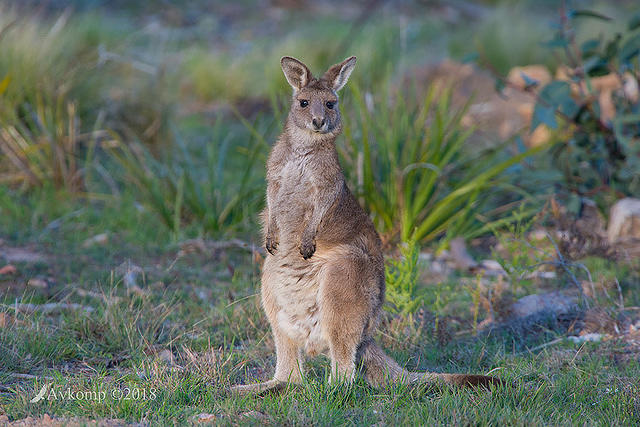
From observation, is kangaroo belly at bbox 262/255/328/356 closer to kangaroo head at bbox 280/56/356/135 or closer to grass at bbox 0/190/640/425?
grass at bbox 0/190/640/425

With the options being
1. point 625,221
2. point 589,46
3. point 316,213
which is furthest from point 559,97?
point 316,213

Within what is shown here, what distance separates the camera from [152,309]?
14.3 ft

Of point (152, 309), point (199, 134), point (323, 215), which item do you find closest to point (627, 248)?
point (323, 215)

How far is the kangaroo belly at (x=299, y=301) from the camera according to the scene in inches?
141

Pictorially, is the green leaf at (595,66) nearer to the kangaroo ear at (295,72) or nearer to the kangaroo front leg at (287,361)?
the kangaroo ear at (295,72)

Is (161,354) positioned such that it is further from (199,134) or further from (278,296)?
(199,134)

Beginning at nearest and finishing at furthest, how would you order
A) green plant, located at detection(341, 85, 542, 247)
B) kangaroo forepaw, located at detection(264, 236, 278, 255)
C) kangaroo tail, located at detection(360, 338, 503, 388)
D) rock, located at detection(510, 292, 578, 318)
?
kangaroo tail, located at detection(360, 338, 503, 388)
kangaroo forepaw, located at detection(264, 236, 278, 255)
rock, located at detection(510, 292, 578, 318)
green plant, located at detection(341, 85, 542, 247)

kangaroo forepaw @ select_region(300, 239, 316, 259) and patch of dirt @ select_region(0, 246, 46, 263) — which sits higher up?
kangaroo forepaw @ select_region(300, 239, 316, 259)

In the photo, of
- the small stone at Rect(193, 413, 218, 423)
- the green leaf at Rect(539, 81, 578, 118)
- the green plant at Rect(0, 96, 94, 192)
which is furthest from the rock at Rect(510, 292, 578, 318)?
the green plant at Rect(0, 96, 94, 192)

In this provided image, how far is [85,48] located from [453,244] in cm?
478

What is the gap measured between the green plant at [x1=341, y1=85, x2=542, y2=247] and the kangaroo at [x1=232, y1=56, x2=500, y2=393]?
199cm

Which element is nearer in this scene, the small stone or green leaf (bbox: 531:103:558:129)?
the small stone

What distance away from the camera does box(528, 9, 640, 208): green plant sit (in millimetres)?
5863

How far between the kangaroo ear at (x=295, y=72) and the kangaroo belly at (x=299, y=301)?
2.97ft
